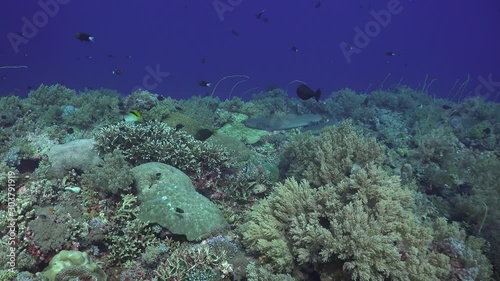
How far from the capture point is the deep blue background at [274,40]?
4771 inches

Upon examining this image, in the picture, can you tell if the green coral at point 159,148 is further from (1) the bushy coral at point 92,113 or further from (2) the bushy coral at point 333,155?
(1) the bushy coral at point 92,113

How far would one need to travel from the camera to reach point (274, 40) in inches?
6048

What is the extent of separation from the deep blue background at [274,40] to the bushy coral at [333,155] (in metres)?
106

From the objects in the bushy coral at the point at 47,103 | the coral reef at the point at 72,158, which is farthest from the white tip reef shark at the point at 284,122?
the bushy coral at the point at 47,103

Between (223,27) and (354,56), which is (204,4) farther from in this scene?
(354,56)

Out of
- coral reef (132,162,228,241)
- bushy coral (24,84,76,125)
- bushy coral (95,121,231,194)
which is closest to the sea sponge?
coral reef (132,162,228,241)

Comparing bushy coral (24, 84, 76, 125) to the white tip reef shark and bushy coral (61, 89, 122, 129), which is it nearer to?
bushy coral (61, 89, 122, 129)

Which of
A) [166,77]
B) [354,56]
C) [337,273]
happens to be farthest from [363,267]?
[354,56]

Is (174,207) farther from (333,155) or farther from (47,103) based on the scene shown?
(47,103)

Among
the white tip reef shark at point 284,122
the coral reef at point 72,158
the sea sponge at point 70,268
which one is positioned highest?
the white tip reef shark at point 284,122

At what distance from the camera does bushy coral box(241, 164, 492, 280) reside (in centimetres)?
394

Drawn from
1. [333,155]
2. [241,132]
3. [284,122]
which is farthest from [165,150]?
[284,122]

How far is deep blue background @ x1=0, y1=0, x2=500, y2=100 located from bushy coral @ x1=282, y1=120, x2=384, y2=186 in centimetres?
10600

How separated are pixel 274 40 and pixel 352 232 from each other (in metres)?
160
